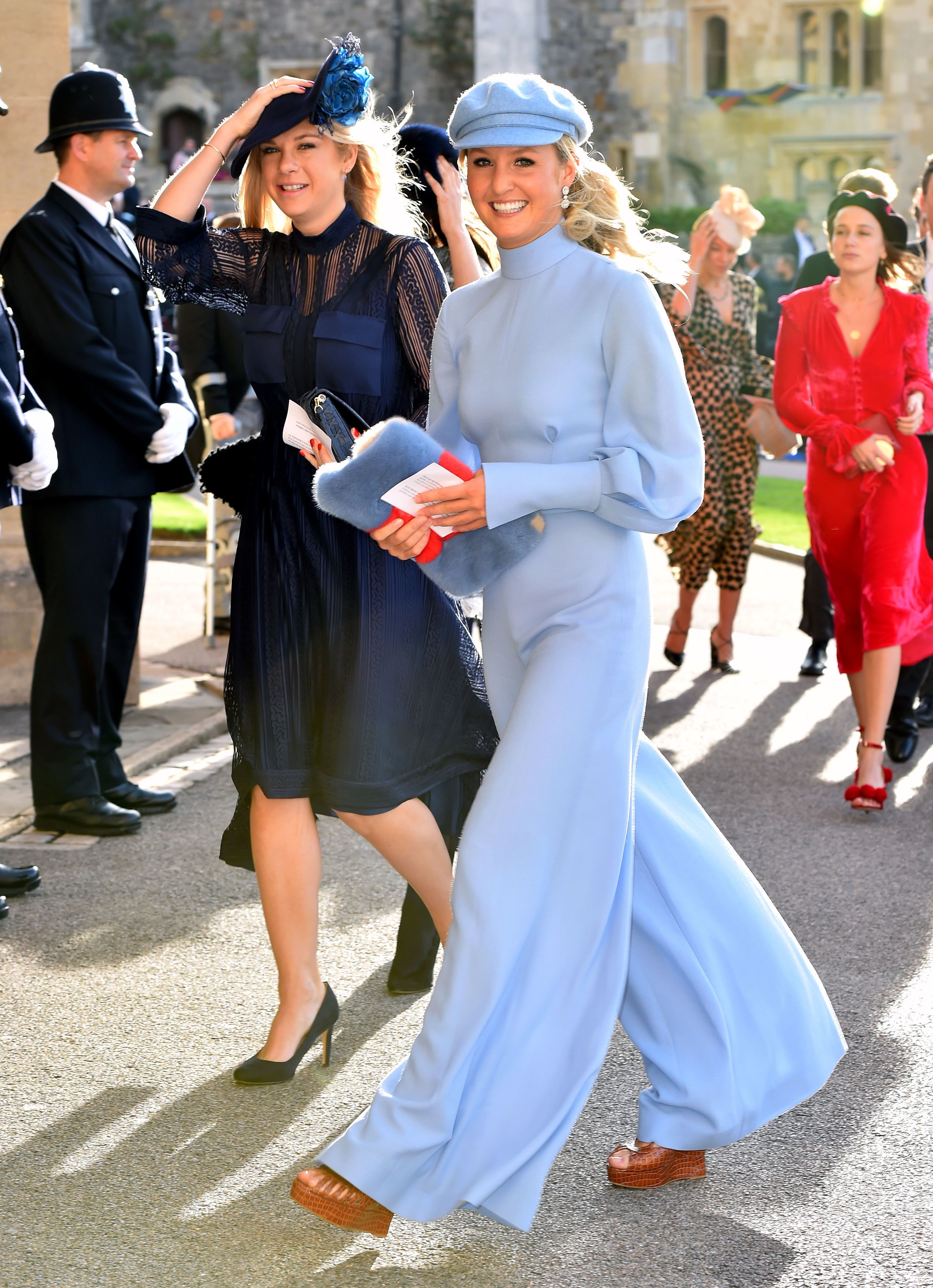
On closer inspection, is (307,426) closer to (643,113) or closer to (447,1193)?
(447,1193)

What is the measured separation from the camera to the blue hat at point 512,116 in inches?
120

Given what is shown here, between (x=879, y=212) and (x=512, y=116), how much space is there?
3.96 meters

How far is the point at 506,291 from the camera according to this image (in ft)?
10.5

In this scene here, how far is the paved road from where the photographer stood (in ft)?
10.0

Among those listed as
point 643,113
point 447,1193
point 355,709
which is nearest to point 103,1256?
point 447,1193

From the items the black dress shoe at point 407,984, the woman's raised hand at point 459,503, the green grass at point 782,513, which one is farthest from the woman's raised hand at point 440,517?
the green grass at point 782,513

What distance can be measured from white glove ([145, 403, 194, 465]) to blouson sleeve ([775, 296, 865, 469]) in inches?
92.6

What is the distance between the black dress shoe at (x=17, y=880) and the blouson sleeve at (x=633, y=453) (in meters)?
2.71

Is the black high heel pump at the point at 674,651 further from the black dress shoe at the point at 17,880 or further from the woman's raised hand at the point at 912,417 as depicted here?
the black dress shoe at the point at 17,880

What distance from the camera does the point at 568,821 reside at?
3.00m

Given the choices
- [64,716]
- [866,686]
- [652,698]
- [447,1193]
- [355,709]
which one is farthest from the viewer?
[652,698]

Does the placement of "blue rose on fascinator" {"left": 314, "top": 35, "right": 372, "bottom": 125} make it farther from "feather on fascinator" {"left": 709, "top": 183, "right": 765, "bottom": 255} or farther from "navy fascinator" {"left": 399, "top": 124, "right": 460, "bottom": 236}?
"feather on fascinator" {"left": 709, "top": 183, "right": 765, "bottom": 255}

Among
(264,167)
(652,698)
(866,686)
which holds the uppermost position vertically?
(264,167)

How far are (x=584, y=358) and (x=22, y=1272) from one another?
6.21 feet
